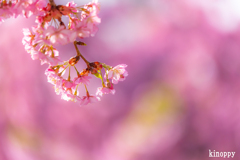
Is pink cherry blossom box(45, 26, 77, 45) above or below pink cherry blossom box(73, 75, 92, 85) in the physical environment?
above

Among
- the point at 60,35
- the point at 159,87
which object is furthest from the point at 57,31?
the point at 159,87

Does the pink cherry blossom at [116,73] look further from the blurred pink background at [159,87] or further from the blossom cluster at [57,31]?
the blurred pink background at [159,87]

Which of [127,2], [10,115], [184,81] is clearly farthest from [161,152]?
[10,115]

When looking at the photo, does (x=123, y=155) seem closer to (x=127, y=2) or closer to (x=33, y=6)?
(x=127, y=2)

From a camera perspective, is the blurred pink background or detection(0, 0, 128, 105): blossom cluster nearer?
detection(0, 0, 128, 105): blossom cluster

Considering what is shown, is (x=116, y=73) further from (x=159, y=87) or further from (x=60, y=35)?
(x=159, y=87)

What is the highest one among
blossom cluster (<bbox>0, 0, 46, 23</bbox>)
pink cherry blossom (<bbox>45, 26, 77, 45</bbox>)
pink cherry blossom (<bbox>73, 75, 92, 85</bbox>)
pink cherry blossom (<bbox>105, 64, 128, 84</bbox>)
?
blossom cluster (<bbox>0, 0, 46, 23</bbox>)

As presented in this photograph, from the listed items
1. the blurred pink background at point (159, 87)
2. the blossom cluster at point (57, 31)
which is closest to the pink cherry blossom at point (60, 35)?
the blossom cluster at point (57, 31)

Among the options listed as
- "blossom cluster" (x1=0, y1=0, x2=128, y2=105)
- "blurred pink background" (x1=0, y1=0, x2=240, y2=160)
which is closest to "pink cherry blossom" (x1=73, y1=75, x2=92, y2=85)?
"blossom cluster" (x1=0, y1=0, x2=128, y2=105)

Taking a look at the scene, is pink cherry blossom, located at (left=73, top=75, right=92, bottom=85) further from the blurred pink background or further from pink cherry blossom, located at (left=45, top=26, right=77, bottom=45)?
the blurred pink background
